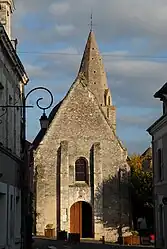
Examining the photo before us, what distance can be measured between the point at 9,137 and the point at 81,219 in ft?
92.2

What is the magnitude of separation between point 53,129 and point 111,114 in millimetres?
18349

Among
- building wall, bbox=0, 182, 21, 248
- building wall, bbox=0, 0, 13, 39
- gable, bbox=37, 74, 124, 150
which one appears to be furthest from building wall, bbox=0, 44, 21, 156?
gable, bbox=37, 74, 124, 150

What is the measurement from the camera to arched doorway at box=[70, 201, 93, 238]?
4897cm

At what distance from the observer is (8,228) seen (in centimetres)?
2139

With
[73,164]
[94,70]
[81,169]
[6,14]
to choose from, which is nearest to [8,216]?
[6,14]

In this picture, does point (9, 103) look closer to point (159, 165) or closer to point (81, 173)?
point (159, 165)

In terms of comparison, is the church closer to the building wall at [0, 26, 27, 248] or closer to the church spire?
the building wall at [0, 26, 27, 248]

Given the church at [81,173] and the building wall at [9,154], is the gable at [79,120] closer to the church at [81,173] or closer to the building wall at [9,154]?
the church at [81,173]

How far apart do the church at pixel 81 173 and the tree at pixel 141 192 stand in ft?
2.73

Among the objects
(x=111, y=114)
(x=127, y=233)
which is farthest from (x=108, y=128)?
(x=111, y=114)

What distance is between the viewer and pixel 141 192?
1938 inches

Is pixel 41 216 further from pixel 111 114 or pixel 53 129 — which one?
pixel 111 114

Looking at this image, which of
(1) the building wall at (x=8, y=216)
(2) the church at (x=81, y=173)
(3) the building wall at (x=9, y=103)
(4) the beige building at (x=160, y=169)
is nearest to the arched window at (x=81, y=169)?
(2) the church at (x=81, y=173)

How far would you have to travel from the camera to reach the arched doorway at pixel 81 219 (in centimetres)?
4897
